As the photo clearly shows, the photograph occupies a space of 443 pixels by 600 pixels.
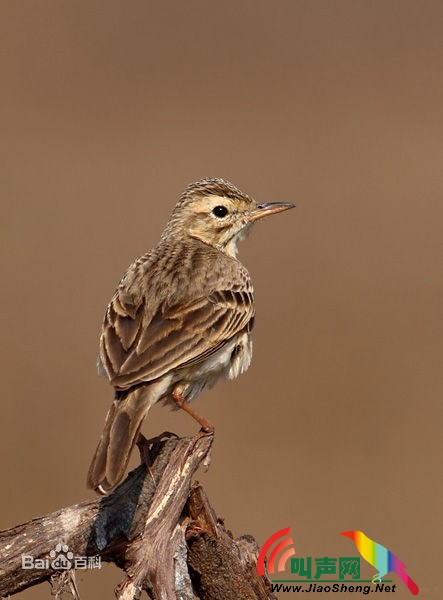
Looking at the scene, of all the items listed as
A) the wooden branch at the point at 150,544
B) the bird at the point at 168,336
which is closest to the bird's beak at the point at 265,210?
the bird at the point at 168,336

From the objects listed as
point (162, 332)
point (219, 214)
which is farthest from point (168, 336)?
point (219, 214)

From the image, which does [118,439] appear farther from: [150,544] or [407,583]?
[407,583]

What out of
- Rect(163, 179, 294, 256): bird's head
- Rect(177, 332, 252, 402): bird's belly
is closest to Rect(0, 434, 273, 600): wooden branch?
Rect(177, 332, 252, 402): bird's belly

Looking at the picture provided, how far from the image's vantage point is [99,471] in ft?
15.5

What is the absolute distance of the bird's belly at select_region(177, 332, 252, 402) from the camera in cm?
563

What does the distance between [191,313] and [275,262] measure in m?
8.53

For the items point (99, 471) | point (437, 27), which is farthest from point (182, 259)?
point (437, 27)

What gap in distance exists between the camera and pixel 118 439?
4914mm

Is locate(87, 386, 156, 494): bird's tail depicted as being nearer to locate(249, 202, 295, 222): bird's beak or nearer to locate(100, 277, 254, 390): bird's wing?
locate(100, 277, 254, 390): bird's wing

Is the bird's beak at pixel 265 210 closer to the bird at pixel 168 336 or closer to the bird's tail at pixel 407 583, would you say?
the bird at pixel 168 336

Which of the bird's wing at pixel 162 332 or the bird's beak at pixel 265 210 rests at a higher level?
the bird's beak at pixel 265 210

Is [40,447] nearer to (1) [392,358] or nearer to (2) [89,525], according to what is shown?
(1) [392,358]

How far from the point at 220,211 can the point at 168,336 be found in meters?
1.77

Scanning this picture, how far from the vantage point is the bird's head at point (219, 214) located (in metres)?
7.00
